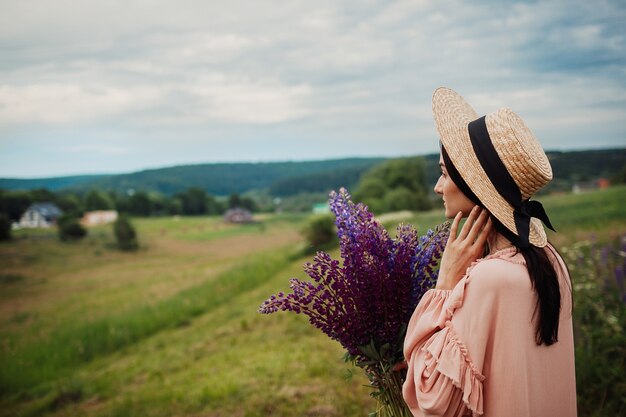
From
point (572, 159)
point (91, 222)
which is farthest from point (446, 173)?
point (91, 222)

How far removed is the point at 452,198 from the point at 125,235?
27062 mm

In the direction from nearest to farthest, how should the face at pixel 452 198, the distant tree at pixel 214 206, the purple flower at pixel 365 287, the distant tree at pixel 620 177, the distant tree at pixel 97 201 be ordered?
the face at pixel 452 198
the purple flower at pixel 365 287
the distant tree at pixel 620 177
the distant tree at pixel 97 201
the distant tree at pixel 214 206

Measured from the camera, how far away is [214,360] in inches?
404

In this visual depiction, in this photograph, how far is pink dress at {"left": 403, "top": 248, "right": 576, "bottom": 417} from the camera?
2.04 metres

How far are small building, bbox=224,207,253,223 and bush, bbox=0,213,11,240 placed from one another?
21027 mm

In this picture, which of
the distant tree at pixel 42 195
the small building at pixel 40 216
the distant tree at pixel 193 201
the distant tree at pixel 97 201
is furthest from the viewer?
the distant tree at pixel 193 201

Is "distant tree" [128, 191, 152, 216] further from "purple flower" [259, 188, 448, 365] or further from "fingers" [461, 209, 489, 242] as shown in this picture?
"fingers" [461, 209, 489, 242]

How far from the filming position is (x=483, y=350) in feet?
6.77

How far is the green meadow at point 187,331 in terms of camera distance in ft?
19.9

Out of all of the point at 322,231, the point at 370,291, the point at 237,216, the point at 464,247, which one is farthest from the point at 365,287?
the point at 237,216

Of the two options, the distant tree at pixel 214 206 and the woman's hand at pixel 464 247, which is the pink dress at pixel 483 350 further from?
the distant tree at pixel 214 206

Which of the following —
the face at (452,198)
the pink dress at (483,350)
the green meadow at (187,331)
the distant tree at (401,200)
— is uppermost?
the face at (452,198)

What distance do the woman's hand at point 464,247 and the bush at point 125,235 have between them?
26352 mm

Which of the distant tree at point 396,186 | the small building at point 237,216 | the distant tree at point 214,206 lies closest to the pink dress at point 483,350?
the small building at point 237,216
